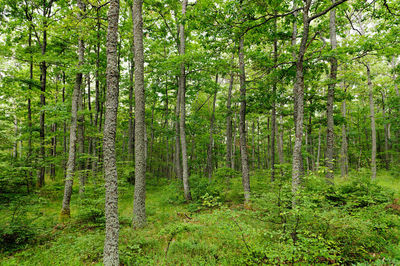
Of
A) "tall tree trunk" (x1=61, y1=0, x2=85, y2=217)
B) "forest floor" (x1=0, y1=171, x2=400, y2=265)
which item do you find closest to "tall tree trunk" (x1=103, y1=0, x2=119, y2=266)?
"forest floor" (x1=0, y1=171, x2=400, y2=265)

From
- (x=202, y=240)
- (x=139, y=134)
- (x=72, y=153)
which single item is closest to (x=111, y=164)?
(x=139, y=134)

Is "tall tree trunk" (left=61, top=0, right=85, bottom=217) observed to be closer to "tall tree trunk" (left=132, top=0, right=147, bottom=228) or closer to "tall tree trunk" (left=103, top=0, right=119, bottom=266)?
"tall tree trunk" (left=132, top=0, right=147, bottom=228)

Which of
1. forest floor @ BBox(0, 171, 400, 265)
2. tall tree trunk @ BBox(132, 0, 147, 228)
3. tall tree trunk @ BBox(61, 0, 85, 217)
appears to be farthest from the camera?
tall tree trunk @ BBox(61, 0, 85, 217)

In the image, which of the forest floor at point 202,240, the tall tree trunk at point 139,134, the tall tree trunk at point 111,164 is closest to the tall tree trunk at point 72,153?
the forest floor at point 202,240

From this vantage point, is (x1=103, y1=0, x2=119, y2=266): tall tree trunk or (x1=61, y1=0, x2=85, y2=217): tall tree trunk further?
(x1=61, y1=0, x2=85, y2=217): tall tree trunk

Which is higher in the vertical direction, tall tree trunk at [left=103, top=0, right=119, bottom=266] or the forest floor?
tall tree trunk at [left=103, top=0, right=119, bottom=266]

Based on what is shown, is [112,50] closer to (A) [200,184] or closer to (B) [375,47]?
(B) [375,47]

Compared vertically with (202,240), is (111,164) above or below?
above

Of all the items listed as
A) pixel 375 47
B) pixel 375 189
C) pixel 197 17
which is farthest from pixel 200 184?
pixel 375 47

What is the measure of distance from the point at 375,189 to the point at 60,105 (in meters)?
14.2

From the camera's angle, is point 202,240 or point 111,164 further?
point 202,240

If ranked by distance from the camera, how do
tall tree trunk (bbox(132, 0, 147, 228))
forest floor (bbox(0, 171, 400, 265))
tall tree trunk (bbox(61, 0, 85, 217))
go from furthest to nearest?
tall tree trunk (bbox(61, 0, 85, 217)) < tall tree trunk (bbox(132, 0, 147, 228)) < forest floor (bbox(0, 171, 400, 265))

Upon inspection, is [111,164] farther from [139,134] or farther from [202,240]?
[202,240]

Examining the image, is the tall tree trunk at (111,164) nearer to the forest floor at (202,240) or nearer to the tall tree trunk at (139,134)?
the forest floor at (202,240)
